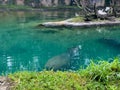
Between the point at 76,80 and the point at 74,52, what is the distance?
8.13 meters

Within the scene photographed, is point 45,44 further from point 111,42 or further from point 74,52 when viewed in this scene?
point 111,42

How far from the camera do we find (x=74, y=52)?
498 inches

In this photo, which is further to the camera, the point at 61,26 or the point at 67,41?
the point at 61,26

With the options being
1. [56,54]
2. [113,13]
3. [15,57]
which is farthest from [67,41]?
[113,13]

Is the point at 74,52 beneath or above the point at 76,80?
beneath

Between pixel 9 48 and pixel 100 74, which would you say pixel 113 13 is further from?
pixel 100 74

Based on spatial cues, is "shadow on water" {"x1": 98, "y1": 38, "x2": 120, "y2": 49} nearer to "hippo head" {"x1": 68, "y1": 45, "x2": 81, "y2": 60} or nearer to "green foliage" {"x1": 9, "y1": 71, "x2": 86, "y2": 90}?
"hippo head" {"x1": 68, "y1": 45, "x2": 81, "y2": 60}

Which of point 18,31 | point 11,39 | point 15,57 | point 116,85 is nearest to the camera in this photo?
point 116,85

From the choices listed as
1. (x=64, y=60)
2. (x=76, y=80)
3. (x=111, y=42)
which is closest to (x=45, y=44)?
(x=111, y=42)

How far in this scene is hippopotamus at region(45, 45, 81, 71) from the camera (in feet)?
31.5

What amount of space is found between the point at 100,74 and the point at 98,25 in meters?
14.7

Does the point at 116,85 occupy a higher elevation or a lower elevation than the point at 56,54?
higher

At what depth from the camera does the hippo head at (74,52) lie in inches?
464

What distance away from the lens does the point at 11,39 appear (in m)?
15.9
